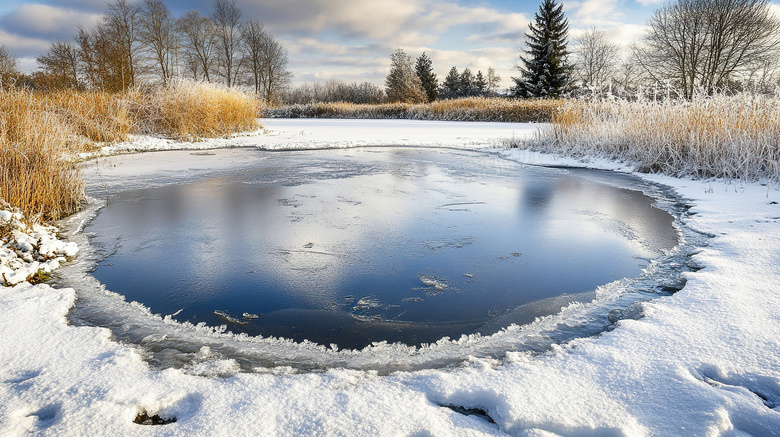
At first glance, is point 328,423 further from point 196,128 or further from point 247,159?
point 196,128

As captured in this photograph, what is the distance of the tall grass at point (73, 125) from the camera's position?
12.4 ft

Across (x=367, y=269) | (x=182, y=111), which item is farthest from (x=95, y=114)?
(x=367, y=269)

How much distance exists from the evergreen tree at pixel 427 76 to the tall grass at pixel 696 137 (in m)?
36.0

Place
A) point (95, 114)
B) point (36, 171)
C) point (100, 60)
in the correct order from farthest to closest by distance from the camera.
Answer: point (100, 60)
point (95, 114)
point (36, 171)

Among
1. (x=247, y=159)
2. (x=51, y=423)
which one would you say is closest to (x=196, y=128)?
(x=247, y=159)

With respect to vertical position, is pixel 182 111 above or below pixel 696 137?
above

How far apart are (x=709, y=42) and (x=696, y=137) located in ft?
69.2

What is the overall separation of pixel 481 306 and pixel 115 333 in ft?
5.68

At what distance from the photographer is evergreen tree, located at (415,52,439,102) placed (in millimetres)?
42969

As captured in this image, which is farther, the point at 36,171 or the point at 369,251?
the point at 36,171

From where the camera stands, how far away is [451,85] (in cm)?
4922

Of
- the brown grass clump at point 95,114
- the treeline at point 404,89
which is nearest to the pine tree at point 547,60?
the treeline at point 404,89

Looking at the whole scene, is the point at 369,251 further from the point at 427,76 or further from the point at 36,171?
the point at 427,76

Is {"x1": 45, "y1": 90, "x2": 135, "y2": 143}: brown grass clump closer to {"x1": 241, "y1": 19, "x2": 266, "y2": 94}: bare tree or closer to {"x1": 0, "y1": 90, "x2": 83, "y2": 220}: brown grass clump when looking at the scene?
{"x1": 0, "y1": 90, "x2": 83, "y2": 220}: brown grass clump
